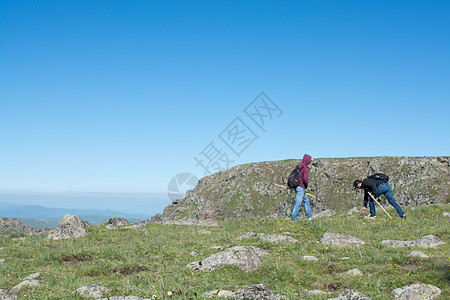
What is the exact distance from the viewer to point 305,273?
10.0 m

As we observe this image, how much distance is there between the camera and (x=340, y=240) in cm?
1396

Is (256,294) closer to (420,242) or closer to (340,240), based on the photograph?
(340,240)

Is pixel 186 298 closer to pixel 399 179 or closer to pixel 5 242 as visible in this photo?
pixel 5 242

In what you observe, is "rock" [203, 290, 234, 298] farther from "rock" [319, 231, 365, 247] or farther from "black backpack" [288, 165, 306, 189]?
"black backpack" [288, 165, 306, 189]

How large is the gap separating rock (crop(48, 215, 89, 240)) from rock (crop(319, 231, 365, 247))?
43.7ft

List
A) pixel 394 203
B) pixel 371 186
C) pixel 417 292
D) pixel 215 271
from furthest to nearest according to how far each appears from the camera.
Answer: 1. pixel 371 186
2. pixel 394 203
3. pixel 215 271
4. pixel 417 292

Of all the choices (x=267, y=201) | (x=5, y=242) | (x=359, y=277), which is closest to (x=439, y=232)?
(x=359, y=277)

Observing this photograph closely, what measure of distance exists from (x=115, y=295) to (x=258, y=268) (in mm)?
4452

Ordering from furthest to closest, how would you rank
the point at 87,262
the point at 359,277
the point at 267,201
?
1. the point at 267,201
2. the point at 87,262
3. the point at 359,277

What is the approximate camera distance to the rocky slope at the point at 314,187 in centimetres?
9975

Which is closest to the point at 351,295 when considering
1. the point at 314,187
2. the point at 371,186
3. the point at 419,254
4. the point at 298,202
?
the point at 419,254

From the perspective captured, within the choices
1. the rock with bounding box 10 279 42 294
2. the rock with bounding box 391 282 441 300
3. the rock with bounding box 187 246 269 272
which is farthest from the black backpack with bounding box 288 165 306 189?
the rock with bounding box 10 279 42 294

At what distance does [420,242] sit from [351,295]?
23.1 feet

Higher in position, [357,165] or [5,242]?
[357,165]
